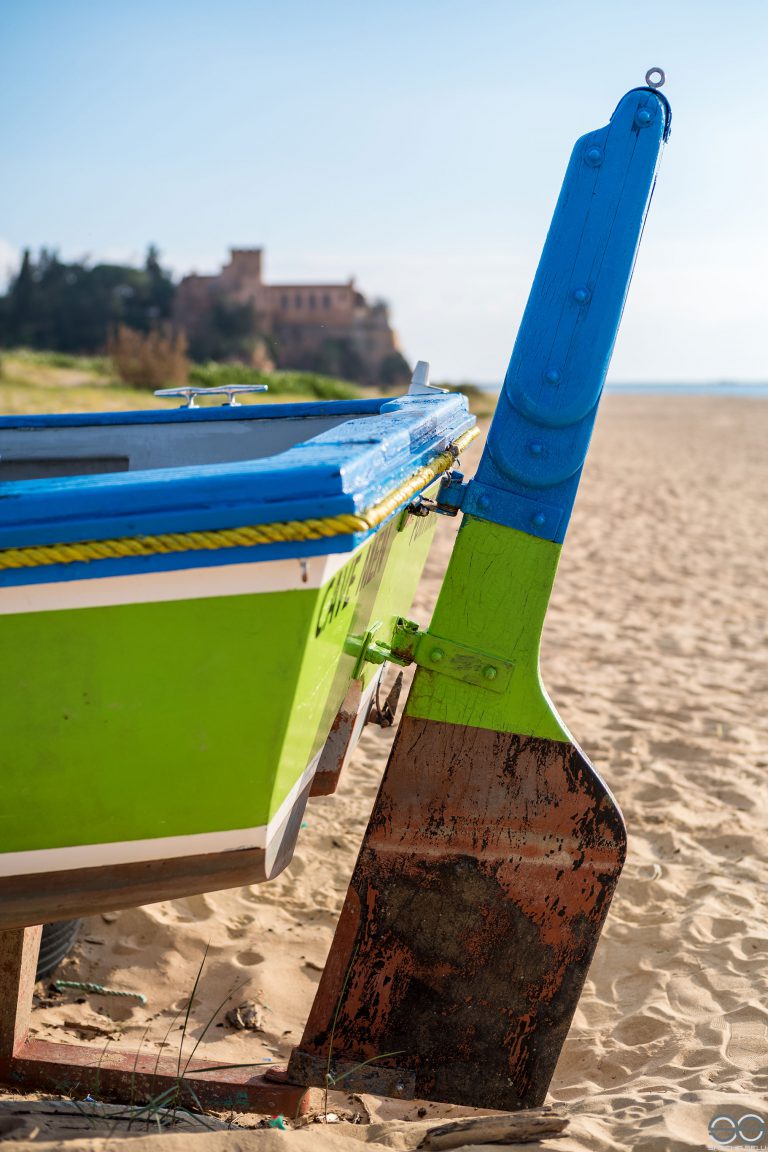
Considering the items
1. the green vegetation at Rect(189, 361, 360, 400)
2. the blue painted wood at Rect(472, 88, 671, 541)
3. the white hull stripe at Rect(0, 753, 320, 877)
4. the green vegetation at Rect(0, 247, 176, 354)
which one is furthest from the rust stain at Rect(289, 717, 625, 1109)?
the green vegetation at Rect(0, 247, 176, 354)

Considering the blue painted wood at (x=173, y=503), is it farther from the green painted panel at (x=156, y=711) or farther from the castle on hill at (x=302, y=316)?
the castle on hill at (x=302, y=316)

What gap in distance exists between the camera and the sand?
2.12 meters

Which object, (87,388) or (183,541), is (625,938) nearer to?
(183,541)

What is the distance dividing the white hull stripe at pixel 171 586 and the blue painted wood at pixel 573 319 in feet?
2.16

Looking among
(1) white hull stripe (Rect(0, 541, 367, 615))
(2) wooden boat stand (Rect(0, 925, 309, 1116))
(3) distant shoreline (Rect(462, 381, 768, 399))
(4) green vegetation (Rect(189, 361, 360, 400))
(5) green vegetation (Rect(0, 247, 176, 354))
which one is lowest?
(2) wooden boat stand (Rect(0, 925, 309, 1116))

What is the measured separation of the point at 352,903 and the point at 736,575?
6.77 metres

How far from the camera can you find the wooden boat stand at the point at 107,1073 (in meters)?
2.18

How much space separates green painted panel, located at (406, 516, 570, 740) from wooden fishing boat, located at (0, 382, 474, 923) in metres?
0.22

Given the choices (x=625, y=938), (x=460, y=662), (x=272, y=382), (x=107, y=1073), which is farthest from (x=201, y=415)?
A: (x=272, y=382)

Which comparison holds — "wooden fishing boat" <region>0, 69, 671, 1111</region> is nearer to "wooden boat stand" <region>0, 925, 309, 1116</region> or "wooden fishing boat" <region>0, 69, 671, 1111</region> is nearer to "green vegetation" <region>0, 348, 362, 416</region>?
"wooden boat stand" <region>0, 925, 309, 1116</region>

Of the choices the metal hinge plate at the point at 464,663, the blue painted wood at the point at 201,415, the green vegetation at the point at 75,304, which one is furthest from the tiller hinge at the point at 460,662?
the green vegetation at the point at 75,304

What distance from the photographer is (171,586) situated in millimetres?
1666

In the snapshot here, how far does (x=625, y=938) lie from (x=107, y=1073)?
1567mm

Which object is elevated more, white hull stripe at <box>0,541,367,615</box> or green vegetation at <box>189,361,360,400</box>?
green vegetation at <box>189,361,360,400</box>
